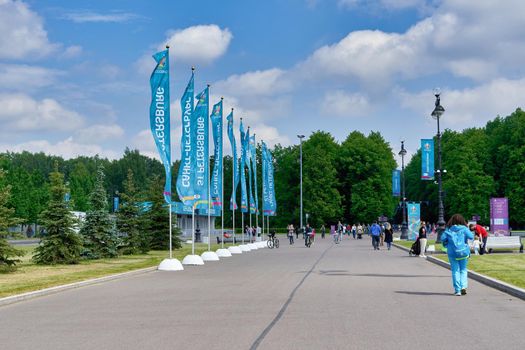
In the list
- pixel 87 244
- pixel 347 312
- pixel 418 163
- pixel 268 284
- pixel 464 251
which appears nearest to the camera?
pixel 347 312

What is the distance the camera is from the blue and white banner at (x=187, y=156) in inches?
1094

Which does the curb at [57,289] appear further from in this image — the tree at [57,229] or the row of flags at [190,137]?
the tree at [57,229]

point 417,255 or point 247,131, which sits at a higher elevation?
point 247,131

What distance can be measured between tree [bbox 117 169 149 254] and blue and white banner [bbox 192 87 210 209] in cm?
808

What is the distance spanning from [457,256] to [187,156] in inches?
599

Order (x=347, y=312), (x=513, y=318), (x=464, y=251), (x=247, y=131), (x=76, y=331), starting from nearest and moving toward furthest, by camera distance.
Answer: (x=76, y=331), (x=513, y=318), (x=347, y=312), (x=464, y=251), (x=247, y=131)

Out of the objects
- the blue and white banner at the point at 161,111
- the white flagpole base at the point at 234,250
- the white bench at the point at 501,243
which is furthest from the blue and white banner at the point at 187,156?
the white bench at the point at 501,243

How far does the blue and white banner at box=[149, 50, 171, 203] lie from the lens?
24.9 meters

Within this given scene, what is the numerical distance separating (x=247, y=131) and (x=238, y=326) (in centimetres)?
3635

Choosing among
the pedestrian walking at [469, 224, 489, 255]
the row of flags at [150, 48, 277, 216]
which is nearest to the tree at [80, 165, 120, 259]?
the row of flags at [150, 48, 277, 216]

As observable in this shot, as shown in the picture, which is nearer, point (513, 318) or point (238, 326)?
point (238, 326)

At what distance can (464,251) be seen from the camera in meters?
15.0

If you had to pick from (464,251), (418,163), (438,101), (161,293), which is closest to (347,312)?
(464,251)

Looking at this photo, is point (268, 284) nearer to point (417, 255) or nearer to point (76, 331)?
point (76, 331)
